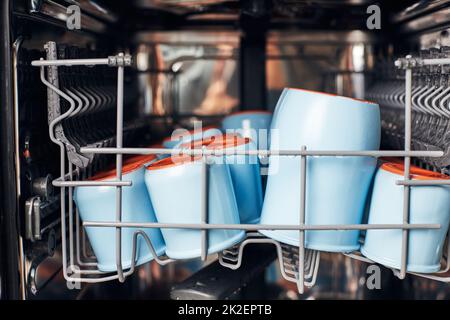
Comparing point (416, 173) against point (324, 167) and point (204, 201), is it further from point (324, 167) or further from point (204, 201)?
point (204, 201)

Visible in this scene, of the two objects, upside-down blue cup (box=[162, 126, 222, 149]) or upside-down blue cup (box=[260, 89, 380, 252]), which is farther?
upside-down blue cup (box=[162, 126, 222, 149])

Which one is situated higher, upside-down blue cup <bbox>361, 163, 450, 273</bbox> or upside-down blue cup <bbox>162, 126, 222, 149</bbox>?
upside-down blue cup <bbox>162, 126, 222, 149</bbox>

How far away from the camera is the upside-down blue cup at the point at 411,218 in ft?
2.00

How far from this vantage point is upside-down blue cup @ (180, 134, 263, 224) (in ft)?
2.28

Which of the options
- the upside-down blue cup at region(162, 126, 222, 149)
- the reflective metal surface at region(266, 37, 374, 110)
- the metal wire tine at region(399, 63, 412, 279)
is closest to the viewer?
the metal wire tine at region(399, 63, 412, 279)

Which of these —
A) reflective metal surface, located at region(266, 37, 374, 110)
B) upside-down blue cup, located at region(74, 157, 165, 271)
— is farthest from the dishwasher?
reflective metal surface, located at region(266, 37, 374, 110)

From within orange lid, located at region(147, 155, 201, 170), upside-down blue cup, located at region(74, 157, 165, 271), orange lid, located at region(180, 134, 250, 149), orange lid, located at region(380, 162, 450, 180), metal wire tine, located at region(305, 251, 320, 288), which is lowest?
metal wire tine, located at region(305, 251, 320, 288)

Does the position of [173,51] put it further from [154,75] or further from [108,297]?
[108,297]

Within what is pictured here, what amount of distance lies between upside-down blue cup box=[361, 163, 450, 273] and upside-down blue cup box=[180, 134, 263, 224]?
16cm

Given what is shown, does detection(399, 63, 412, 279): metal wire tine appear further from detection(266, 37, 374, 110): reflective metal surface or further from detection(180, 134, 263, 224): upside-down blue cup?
detection(266, 37, 374, 110): reflective metal surface

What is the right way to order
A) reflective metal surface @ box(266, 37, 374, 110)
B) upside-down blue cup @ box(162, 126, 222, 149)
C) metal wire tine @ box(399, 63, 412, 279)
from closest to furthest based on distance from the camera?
1. metal wire tine @ box(399, 63, 412, 279)
2. upside-down blue cup @ box(162, 126, 222, 149)
3. reflective metal surface @ box(266, 37, 374, 110)

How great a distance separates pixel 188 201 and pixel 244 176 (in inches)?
4.3

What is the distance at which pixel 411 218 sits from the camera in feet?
2.02

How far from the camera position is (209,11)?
1.06 m
